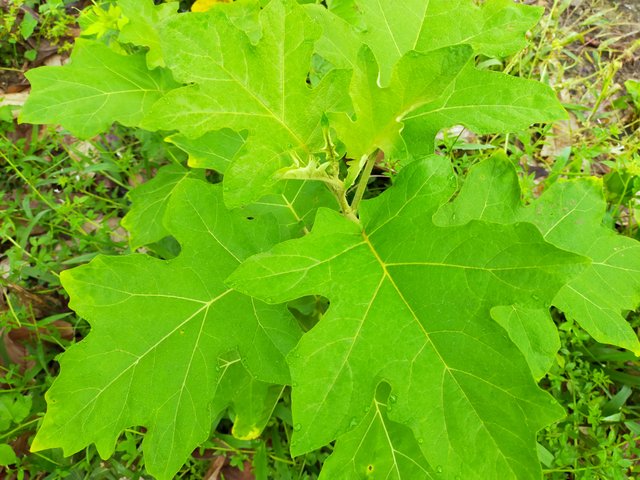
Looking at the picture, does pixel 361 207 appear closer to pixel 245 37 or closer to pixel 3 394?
pixel 245 37

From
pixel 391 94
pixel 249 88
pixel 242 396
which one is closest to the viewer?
pixel 391 94

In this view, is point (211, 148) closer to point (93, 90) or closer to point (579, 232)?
point (93, 90)

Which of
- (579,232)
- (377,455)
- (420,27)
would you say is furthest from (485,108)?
(377,455)

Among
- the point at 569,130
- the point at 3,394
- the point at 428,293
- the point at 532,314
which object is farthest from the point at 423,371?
the point at 569,130

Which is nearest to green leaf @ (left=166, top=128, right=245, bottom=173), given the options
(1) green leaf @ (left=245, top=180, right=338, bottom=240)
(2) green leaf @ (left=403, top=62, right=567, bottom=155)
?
(1) green leaf @ (left=245, top=180, right=338, bottom=240)

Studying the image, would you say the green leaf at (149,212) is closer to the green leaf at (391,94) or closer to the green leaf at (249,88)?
the green leaf at (249,88)

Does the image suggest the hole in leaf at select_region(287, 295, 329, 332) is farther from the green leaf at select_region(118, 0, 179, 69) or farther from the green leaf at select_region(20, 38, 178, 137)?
the green leaf at select_region(118, 0, 179, 69)
